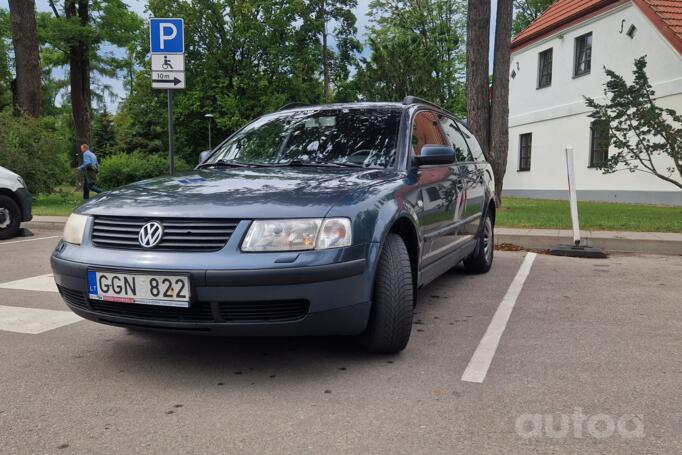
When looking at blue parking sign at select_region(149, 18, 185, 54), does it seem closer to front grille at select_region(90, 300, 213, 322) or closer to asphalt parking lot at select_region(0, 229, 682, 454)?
asphalt parking lot at select_region(0, 229, 682, 454)

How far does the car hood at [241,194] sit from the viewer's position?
2896mm

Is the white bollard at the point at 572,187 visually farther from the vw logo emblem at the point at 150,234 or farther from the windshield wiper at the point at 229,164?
the vw logo emblem at the point at 150,234

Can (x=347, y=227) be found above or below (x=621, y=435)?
above

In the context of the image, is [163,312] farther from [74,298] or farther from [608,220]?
[608,220]

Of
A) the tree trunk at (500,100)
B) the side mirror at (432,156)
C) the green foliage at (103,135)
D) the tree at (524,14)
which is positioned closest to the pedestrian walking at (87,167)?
the tree trunk at (500,100)

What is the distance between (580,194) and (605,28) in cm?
494

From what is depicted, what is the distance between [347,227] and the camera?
2.92m

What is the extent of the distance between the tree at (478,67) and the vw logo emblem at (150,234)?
32.4 ft

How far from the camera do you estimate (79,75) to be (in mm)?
24797

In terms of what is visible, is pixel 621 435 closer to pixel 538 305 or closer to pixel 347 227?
pixel 347 227

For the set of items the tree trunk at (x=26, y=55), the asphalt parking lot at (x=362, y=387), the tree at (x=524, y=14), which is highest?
the tree at (x=524, y=14)

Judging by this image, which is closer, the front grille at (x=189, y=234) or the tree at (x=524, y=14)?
the front grille at (x=189, y=234)

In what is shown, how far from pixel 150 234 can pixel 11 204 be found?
7.71 m

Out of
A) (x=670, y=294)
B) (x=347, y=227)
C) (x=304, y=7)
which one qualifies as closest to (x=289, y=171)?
(x=347, y=227)
